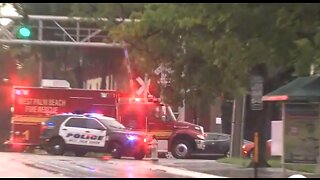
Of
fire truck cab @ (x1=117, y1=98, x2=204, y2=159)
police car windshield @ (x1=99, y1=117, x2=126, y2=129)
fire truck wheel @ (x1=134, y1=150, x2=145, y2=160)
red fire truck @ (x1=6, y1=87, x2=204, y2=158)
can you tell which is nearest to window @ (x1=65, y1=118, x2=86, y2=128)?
police car windshield @ (x1=99, y1=117, x2=126, y2=129)

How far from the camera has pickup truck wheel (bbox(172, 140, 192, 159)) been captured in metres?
32.4

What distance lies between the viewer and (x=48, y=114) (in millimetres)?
31906

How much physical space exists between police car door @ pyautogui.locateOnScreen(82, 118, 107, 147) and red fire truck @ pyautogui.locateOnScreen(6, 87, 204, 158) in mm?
2867

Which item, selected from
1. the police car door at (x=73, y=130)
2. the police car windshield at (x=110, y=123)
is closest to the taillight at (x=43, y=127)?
the police car door at (x=73, y=130)

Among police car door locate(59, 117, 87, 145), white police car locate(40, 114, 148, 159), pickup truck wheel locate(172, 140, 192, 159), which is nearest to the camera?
white police car locate(40, 114, 148, 159)

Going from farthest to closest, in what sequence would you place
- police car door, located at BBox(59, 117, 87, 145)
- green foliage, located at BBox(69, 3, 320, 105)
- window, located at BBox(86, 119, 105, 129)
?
police car door, located at BBox(59, 117, 87, 145) < window, located at BBox(86, 119, 105, 129) < green foliage, located at BBox(69, 3, 320, 105)

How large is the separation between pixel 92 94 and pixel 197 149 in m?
5.47

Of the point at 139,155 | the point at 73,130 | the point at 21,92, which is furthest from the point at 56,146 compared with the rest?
the point at 139,155

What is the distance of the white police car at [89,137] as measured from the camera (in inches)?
1131

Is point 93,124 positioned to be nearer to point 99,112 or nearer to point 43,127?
point 43,127

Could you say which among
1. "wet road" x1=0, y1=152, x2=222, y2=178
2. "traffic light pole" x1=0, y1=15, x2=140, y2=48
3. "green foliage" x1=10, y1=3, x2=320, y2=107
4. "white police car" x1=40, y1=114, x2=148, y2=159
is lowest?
"wet road" x1=0, y1=152, x2=222, y2=178

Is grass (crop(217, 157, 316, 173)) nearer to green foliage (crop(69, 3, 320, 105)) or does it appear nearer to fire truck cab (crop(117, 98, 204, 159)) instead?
green foliage (crop(69, 3, 320, 105))

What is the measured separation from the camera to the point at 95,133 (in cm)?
2903

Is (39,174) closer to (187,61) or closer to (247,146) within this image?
(187,61)
